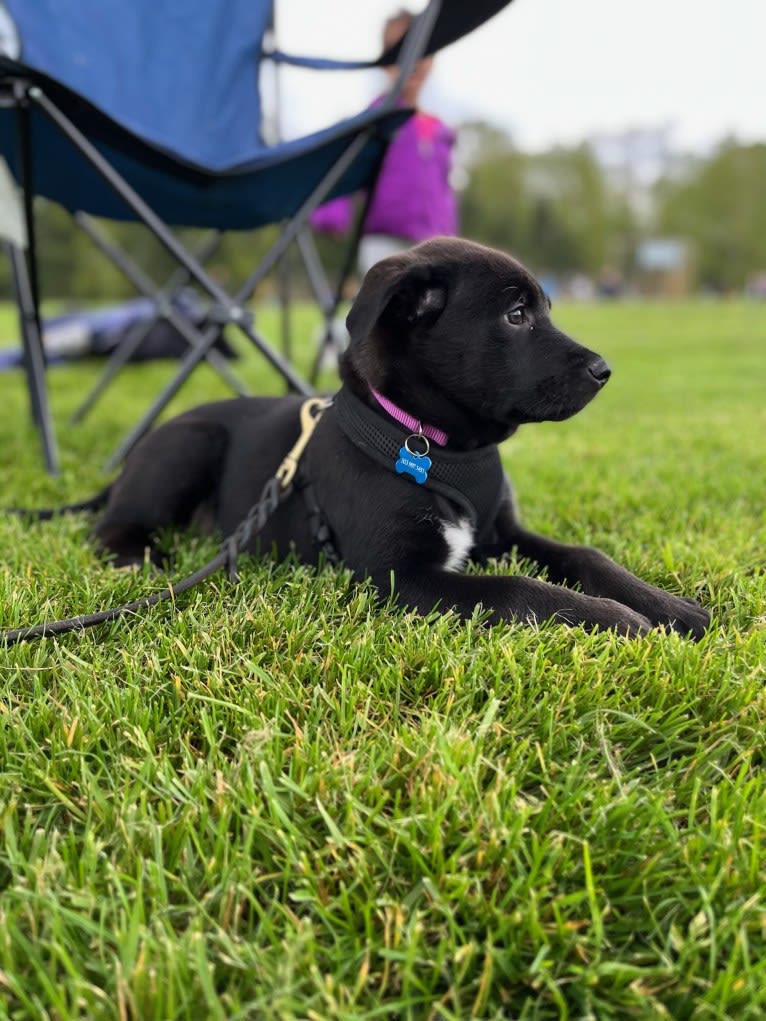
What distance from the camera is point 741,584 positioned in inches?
71.5

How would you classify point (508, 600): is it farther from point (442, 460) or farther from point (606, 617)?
point (442, 460)

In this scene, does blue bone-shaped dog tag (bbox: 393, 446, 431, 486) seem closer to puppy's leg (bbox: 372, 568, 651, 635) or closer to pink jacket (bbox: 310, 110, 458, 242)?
puppy's leg (bbox: 372, 568, 651, 635)

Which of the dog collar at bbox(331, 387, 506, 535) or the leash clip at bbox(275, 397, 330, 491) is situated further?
the leash clip at bbox(275, 397, 330, 491)

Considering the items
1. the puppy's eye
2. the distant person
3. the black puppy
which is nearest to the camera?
the black puppy

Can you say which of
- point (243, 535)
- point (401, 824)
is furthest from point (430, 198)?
point (401, 824)

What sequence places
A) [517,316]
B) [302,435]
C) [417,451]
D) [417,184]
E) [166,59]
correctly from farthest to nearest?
[417,184] < [166,59] < [302,435] < [517,316] < [417,451]

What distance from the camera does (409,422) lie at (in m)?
1.92

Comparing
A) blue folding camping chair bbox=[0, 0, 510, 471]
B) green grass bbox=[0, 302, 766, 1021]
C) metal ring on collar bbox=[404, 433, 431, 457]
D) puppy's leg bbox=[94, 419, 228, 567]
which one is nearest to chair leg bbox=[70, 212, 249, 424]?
blue folding camping chair bbox=[0, 0, 510, 471]

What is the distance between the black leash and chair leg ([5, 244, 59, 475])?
1.42 meters

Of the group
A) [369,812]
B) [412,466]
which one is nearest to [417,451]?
[412,466]

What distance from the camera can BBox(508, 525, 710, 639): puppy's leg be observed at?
5.50 feet

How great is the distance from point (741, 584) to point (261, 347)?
1.99 metres

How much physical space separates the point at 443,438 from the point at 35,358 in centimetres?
212

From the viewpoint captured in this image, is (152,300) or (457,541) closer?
(457,541)
